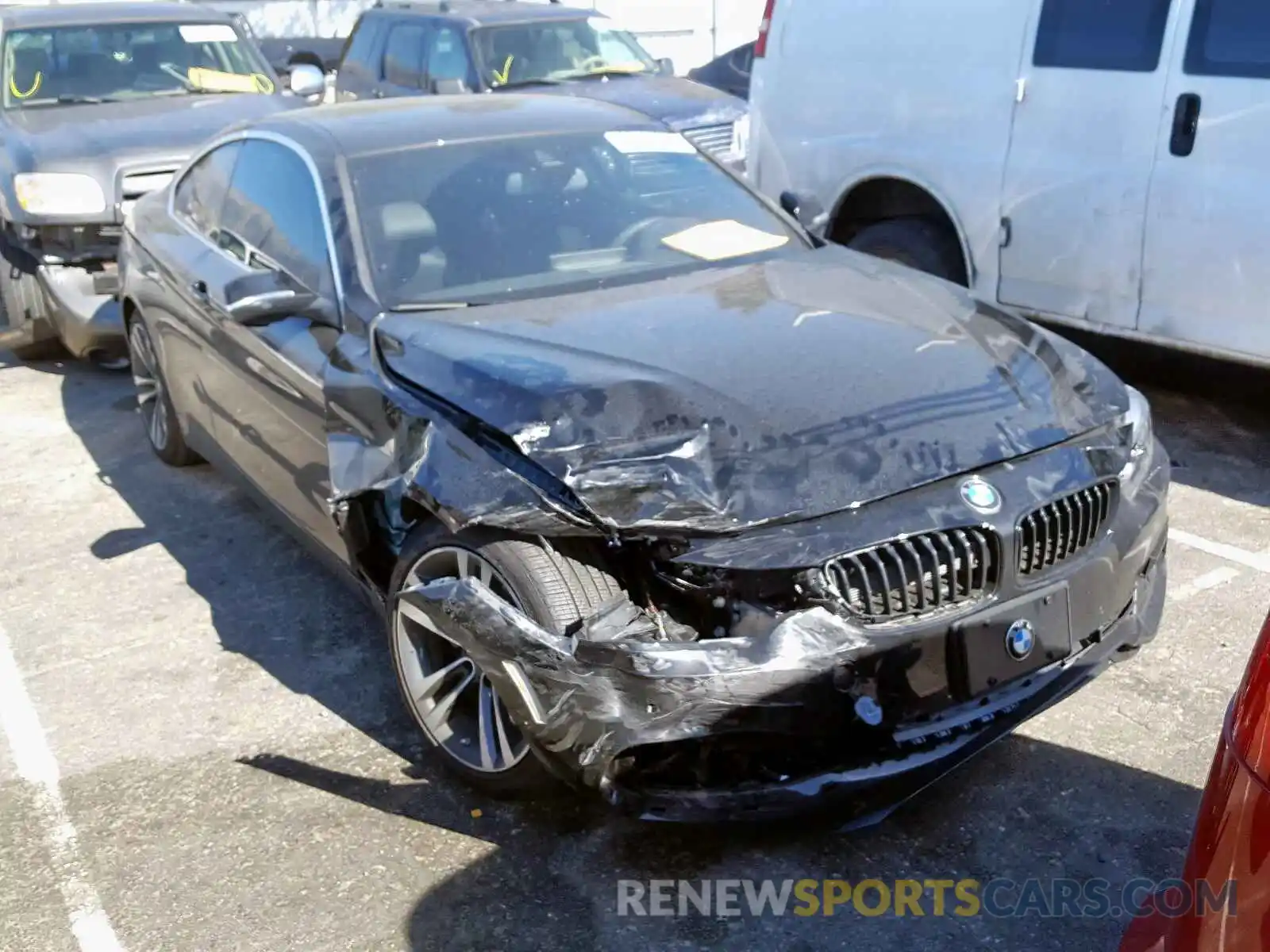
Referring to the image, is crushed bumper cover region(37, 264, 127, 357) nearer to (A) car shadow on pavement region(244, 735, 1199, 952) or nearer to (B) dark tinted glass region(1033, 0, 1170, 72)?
(A) car shadow on pavement region(244, 735, 1199, 952)

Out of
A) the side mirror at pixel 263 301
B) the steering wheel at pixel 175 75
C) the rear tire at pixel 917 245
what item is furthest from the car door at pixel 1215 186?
the steering wheel at pixel 175 75

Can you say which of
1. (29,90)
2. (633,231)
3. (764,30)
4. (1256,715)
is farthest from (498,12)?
(1256,715)

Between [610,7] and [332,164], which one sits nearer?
[332,164]

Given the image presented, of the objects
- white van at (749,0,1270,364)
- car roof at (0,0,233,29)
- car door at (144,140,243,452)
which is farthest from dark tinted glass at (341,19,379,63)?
car door at (144,140,243,452)

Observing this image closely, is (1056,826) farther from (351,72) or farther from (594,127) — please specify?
(351,72)

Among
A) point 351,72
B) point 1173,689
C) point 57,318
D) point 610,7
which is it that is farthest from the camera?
point 610,7

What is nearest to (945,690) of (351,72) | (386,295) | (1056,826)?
(1056,826)

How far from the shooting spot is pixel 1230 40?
5230mm

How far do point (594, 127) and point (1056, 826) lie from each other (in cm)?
273

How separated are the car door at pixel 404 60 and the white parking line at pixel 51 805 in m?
7.16

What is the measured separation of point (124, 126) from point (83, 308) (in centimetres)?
115

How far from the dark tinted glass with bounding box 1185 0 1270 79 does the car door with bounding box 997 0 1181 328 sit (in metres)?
0.13

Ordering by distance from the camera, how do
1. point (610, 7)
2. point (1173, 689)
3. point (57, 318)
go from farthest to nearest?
point (610, 7), point (57, 318), point (1173, 689)

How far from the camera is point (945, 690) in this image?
3.02 m
